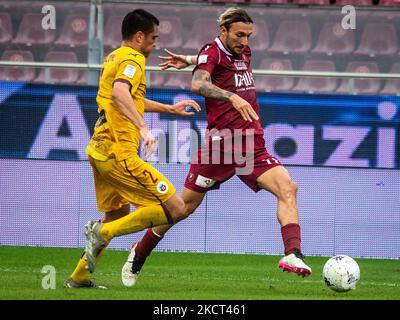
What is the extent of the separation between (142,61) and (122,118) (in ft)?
1.54

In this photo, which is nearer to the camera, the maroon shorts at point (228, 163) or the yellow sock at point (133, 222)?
the yellow sock at point (133, 222)

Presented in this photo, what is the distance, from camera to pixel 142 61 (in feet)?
26.4

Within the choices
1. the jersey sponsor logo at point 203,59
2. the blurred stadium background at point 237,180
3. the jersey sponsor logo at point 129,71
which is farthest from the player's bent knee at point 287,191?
the blurred stadium background at point 237,180

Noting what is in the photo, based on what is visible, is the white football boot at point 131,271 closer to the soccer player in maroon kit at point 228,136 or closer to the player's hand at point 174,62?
the soccer player in maroon kit at point 228,136

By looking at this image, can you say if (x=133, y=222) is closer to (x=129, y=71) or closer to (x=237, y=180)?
(x=129, y=71)

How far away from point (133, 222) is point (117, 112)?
2.83 ft

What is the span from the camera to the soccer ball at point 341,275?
8094 mm

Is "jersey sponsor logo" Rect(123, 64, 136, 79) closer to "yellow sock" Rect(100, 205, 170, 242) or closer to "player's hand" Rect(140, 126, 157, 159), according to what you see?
"player's hand" Rect(140, 126, 157, 159)

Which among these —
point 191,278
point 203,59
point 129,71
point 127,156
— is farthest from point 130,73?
point 191,278

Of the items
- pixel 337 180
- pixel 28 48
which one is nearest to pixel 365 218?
pixel 337 180

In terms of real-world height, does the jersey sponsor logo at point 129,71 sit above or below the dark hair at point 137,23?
below

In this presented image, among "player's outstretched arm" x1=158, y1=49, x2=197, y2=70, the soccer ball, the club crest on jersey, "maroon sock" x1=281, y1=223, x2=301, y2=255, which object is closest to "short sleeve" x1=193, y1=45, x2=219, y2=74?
the club crest on jersey

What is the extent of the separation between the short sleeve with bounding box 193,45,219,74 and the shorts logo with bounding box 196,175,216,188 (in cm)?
93

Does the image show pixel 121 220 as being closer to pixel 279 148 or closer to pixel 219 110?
pixel 219 110
